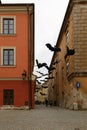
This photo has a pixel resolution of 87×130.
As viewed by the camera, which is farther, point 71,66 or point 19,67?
point 71,66

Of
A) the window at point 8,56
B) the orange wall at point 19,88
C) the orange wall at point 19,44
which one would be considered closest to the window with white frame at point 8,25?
the orange wall at point 19,44

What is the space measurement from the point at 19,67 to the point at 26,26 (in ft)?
12.9

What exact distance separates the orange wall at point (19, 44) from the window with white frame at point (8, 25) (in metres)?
0.38

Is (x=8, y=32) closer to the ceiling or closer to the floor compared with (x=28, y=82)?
closer to the ceiling

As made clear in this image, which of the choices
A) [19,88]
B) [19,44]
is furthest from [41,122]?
[19,44]

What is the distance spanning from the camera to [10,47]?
35.3 metres

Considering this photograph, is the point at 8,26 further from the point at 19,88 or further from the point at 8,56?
the point at 19,88

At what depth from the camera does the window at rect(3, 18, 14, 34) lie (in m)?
35.5

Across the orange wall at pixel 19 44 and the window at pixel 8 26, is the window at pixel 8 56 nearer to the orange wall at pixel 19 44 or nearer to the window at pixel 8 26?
the orange wall at pixel 19 44

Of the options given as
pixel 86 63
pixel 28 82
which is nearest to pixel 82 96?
pixel 86 63

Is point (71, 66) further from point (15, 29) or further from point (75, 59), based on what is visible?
point (15, 29)

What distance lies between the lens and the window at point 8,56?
35.0 meters

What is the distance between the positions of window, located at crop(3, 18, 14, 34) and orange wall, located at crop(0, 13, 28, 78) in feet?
1.60

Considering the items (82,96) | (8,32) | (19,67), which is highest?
(8,32)
